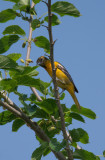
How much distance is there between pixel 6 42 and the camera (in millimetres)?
2705

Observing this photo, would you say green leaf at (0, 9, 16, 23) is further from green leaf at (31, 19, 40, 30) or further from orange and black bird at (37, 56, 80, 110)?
orange and black bird at (37, 56, 80, 110)

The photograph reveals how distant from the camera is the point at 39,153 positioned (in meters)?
2.61

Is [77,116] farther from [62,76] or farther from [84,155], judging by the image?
[62,76]

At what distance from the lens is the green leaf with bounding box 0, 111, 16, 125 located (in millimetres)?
2750

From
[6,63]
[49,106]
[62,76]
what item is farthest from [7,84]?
[62,76]

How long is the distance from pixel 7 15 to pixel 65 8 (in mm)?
636

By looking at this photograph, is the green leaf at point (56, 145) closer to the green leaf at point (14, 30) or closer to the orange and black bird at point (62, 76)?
the green leaf at point (14, 30)

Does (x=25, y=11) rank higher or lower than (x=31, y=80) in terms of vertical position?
higher

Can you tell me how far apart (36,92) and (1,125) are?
1.55 feet

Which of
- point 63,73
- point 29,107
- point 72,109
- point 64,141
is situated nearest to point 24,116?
point 29,107

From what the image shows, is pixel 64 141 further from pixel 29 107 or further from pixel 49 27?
pixel 49 27

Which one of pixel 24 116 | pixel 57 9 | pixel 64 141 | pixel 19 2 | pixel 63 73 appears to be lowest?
pixel 64 141

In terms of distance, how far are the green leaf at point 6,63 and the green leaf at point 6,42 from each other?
0.96 feet

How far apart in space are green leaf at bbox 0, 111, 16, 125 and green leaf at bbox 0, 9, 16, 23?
0.89 m
